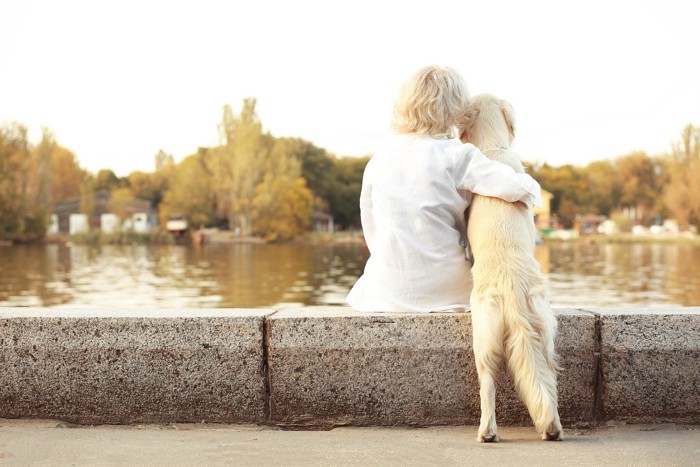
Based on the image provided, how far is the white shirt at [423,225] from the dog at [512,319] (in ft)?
0.67

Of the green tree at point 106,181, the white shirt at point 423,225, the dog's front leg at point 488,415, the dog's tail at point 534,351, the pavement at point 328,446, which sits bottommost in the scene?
the pavement at point 328,446

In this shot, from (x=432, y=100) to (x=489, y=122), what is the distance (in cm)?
35

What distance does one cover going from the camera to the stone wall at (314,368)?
4445mm

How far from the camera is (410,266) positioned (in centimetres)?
459

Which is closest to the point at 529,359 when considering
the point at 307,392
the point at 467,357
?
the point at 467,357

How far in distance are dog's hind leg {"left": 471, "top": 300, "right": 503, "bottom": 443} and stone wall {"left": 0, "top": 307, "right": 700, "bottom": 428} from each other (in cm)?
21

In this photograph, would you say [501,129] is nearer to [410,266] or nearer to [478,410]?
[410,266]

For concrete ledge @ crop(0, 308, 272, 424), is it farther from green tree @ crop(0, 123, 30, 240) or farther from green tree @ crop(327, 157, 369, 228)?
green tree @ crop(327, 157, 369, 228)

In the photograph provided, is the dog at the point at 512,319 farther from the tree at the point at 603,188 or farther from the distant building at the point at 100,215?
the tree at the point at 603,188

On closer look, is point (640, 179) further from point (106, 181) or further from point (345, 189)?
point (106, 181)

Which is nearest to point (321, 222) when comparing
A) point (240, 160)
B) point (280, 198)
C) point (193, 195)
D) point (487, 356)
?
point (280, 198)

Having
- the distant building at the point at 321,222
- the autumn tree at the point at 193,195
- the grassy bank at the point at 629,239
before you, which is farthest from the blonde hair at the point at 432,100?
the grassy bank at the point at 629,239

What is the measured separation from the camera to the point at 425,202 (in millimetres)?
4559

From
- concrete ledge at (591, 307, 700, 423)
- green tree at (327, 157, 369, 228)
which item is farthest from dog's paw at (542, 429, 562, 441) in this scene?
green tree at (327, 157, 369, 228)
